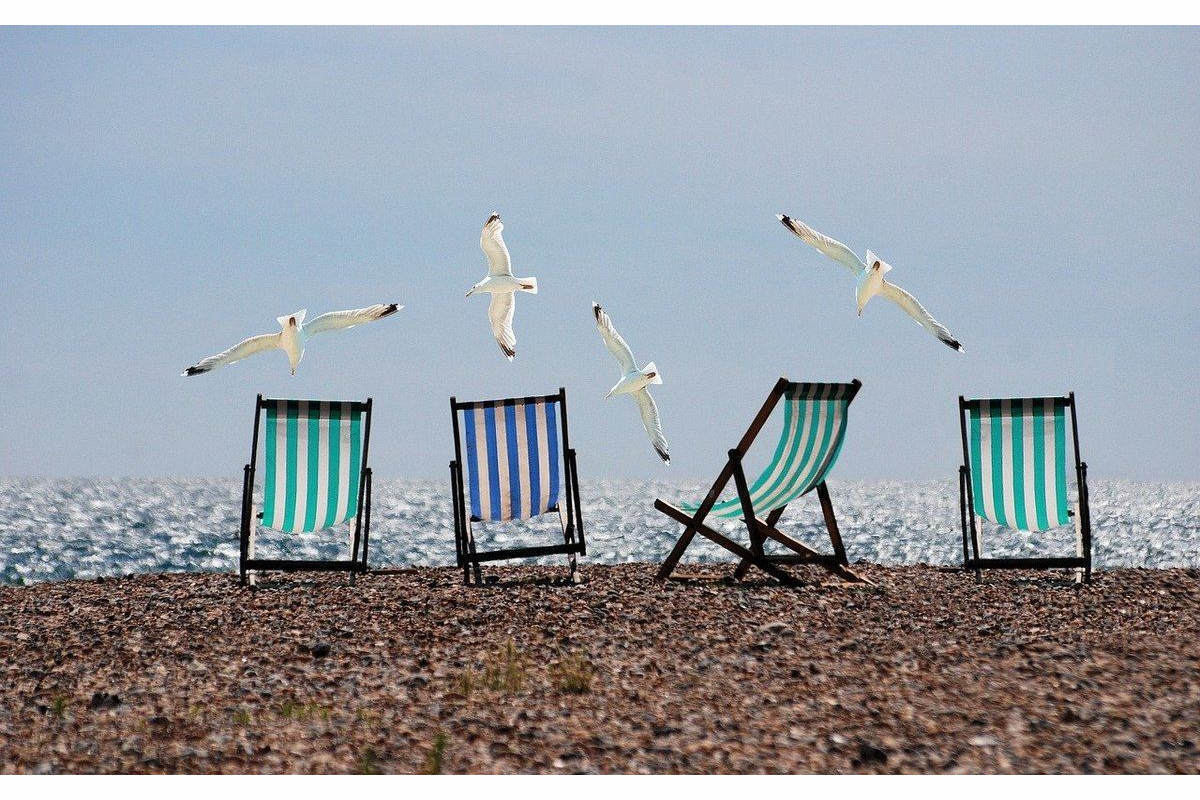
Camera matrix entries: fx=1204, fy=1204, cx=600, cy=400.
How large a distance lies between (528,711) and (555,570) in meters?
3.61

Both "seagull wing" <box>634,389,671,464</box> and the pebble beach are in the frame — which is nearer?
the pebble beach

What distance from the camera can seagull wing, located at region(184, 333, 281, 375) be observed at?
6988 millimetres

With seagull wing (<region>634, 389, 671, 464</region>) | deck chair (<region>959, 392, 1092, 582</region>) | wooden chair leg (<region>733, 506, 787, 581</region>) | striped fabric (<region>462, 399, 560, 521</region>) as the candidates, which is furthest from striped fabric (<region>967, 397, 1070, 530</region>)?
striped fabric (<region>462, 399, 560, 521</region>)

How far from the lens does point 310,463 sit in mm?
7059

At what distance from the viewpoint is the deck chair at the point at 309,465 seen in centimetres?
703

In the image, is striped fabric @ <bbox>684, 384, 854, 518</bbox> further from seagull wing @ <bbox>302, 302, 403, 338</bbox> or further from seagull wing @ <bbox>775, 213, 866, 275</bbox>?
seagull wing @ <bbox>302, 302, 403, 338</bbox>

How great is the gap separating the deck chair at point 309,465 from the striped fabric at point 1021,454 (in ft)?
11.9

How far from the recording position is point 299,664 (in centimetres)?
505

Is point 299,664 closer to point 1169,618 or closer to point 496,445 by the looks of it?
point 496,445

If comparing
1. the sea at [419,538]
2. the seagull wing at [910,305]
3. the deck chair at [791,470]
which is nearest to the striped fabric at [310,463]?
the sea at [419,538]

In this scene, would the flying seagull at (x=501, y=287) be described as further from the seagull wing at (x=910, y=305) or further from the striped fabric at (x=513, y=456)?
the seagull wing at (x=910, y=305)

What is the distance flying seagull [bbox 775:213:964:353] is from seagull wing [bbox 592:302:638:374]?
4.09ft

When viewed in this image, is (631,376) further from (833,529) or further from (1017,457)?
(1017,457)

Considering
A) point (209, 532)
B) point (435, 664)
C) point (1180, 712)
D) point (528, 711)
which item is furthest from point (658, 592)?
point (209, 532)
